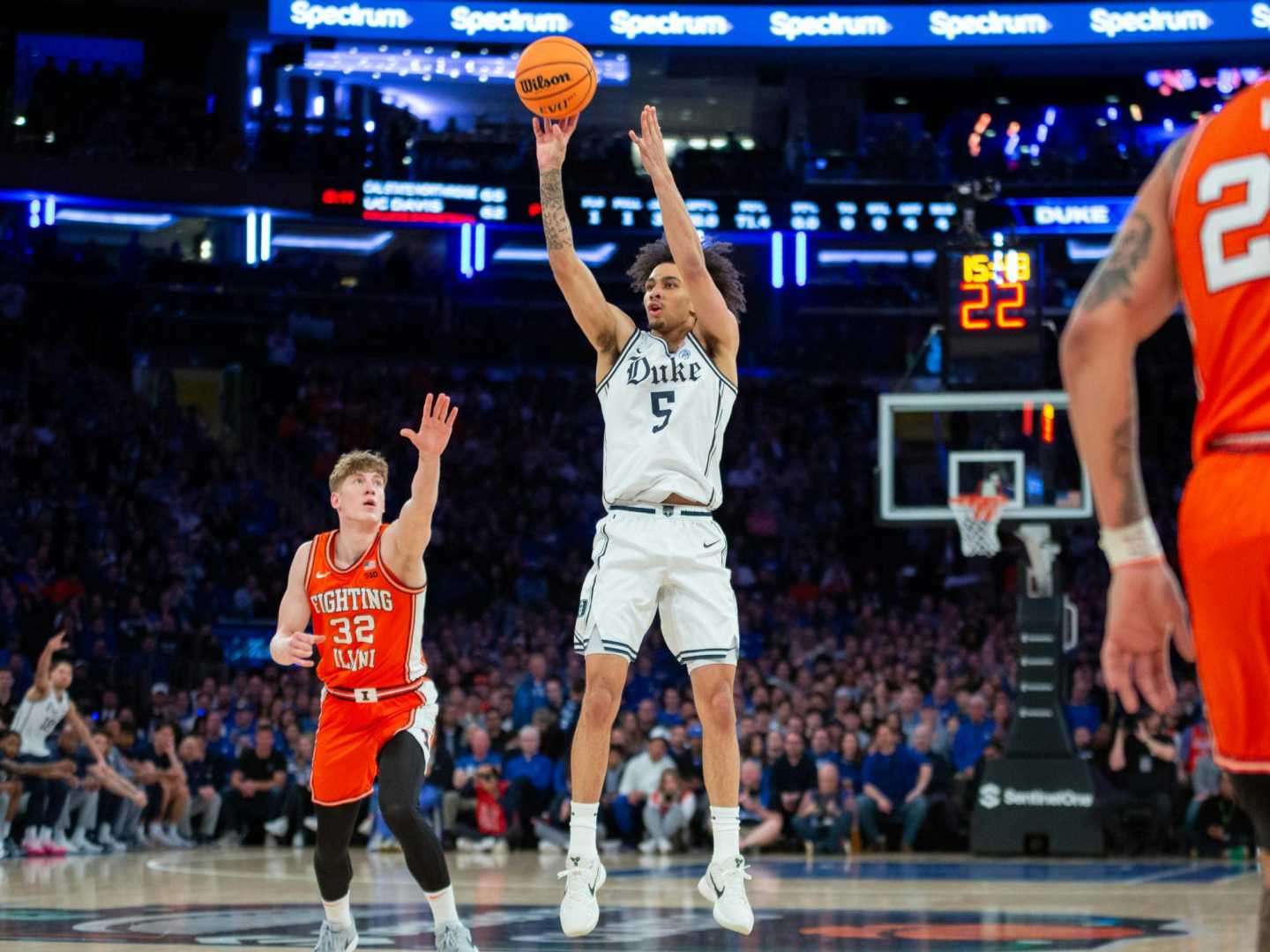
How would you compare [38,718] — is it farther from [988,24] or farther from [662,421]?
[988,24]

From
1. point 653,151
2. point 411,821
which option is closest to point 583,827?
point 411,821

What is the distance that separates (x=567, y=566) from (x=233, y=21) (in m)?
10.6

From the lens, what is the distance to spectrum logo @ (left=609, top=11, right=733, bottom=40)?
25188 mm

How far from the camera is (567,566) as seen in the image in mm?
24188

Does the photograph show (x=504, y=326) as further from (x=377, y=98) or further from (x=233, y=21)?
(x=233, y=21)

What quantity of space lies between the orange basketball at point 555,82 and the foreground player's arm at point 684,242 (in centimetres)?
29

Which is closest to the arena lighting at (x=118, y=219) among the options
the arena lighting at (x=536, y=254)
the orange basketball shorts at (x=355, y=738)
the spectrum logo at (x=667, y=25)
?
the arena lighting at (x=536, y=254)

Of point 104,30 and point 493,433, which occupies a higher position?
point 104,30

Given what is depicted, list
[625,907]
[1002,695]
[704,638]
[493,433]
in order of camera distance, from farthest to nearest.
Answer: [493,433] → [1002,695] → [625,907] → [704,638]

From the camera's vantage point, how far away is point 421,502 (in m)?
6.80

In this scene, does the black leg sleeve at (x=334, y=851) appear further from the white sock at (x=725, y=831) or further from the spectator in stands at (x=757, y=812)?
the spectator in stands at (x=757, y=812)

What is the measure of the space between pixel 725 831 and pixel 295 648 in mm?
1816

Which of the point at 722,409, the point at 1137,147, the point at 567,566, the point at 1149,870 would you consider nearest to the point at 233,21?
the point at 567,566

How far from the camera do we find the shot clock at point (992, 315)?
14289 millimetres
